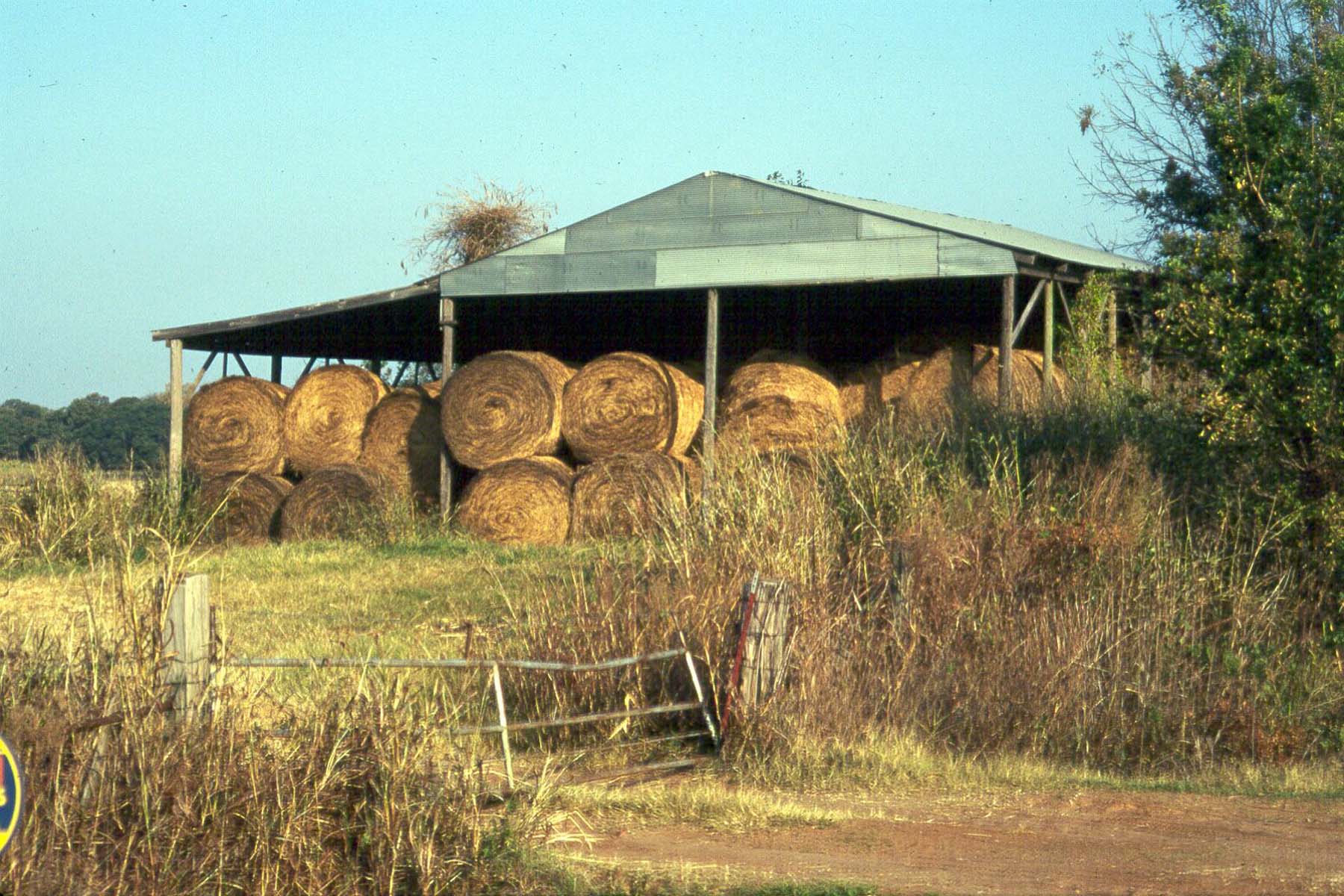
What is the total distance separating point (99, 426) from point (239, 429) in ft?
141

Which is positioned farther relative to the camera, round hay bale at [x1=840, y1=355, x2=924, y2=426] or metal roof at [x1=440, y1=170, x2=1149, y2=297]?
round hay bale at [x1=840, y1=355, x2=924, y2=426]

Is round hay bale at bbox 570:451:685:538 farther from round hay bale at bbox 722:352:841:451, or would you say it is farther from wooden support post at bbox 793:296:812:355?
wooden support post at bbox 793:296:812:355

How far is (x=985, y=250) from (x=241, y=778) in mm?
11170

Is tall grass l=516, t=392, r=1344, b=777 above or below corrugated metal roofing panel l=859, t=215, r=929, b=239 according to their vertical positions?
below

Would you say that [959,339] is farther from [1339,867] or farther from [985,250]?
[1339,867]

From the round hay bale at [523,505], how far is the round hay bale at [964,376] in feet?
13.7

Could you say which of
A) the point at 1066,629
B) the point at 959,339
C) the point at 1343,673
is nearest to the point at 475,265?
the point at 959,339

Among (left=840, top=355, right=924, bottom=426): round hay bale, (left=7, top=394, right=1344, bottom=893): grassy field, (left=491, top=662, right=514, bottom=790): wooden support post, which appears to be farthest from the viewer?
(left=840, top=355, right=924, bottom=426): round hay bale

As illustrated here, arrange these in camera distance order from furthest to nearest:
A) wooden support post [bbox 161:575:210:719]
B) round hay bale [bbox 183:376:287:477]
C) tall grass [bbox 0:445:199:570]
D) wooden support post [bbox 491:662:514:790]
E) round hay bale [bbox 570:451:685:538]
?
round hay bale [bbox 183:376:287:477] < tall grass [bbox 0:445:199:570] < round hay bale [bbox 570:451:685:538] < wooden support post [bbox 491:662:514:790] < wooden support post [bbox 161:575:210:719]

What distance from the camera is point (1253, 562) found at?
10.2 meters

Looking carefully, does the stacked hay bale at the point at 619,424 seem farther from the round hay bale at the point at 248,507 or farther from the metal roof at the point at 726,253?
the round hay bale at the point at 248,507

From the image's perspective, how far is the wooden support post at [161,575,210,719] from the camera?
5727 mm

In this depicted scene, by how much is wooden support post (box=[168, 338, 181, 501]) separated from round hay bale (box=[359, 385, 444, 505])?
2.73 metres

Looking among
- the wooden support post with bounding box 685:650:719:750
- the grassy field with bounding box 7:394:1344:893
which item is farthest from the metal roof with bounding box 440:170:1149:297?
the wooden support post with bounding box 685:650:719:750
